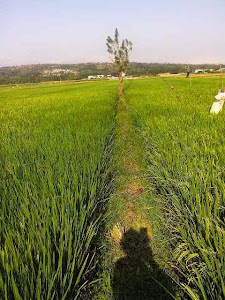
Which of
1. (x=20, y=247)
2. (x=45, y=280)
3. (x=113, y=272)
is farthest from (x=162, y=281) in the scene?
(x=20, y=247)

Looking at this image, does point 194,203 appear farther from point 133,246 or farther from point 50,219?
point 50,219

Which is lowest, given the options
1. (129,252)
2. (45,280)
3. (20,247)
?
(129,252)

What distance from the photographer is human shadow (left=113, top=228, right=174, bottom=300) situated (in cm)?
201

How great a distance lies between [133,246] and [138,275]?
0.42 metres

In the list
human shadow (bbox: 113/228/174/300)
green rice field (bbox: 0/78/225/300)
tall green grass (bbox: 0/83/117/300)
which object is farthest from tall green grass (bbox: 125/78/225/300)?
tall green grass (bbox: 0/83/117/300)

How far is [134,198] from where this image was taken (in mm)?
3543

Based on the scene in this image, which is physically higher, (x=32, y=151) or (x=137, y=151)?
(x=32, y=151)

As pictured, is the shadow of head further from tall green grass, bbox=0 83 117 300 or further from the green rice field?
tall green grass, bbox=0 83 117 300

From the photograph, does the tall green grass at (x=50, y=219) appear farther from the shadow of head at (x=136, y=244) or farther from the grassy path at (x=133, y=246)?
the shadow of head at (x=136, y=244)

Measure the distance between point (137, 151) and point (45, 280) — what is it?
13.7ft

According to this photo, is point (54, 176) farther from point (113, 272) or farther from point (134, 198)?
point (134, 198)

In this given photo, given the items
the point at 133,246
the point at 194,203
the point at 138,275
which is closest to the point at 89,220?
the point at 133,246

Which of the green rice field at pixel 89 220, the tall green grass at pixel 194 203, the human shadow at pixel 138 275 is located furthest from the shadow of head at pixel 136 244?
the tall green grass at pixel 194 203

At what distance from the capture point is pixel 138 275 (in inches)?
87.6
